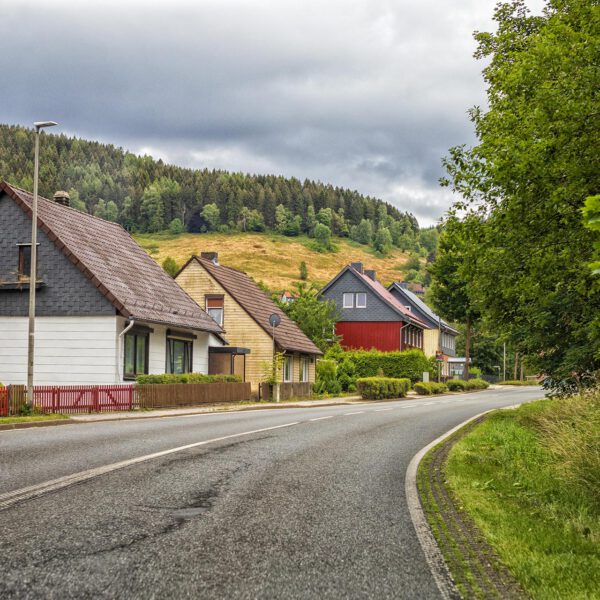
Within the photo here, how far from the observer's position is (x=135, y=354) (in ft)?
97.0

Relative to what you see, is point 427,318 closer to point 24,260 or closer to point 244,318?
point 244,318

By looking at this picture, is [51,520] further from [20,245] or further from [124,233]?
[124,233]

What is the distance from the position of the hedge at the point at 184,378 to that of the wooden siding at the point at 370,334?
36578 millimetres

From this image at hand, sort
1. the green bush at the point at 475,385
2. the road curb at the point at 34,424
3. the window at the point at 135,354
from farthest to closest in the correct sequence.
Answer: the green bush at the point at 475,385 < the window at the point at 135,354 < the road curb at the point at 34,424

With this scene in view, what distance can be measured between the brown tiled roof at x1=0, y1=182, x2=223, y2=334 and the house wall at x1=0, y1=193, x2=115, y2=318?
1.07ft

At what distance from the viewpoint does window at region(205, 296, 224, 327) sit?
1735 inches

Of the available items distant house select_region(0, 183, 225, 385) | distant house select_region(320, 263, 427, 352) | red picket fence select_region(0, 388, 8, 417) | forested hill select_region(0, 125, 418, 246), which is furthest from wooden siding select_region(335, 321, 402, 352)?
forested hill select_region(0, 125, 418, 246)

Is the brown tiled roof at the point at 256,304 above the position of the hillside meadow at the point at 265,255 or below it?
below

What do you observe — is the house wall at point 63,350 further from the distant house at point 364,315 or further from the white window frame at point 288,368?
the distant house at point 364,315

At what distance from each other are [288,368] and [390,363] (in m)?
16.5

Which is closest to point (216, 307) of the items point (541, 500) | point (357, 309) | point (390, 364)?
point (390, 364)

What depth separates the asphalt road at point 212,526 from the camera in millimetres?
5082

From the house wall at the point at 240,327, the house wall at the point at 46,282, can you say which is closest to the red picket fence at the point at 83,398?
the house wall at the point at 46,282

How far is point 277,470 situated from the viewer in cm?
1066
